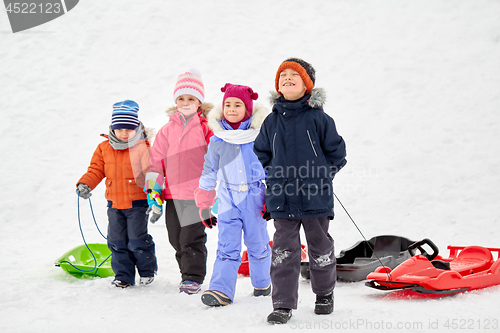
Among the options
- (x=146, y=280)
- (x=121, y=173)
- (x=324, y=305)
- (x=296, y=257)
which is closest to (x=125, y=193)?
(x=121, y=173)

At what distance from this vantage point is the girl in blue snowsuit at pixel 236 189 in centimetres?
361

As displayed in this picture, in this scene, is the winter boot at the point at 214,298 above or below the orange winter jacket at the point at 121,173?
below

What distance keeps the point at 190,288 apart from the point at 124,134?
1.60m

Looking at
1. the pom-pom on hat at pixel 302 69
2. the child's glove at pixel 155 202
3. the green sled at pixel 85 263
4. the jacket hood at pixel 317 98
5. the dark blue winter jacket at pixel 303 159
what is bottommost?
the green sled at pixel 85 263

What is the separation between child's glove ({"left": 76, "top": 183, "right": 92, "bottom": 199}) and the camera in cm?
418

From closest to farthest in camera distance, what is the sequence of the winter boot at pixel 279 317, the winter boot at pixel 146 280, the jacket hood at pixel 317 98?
the winter boot at pixel 279 317 → the jacket hood at pixel 317 98 → the winter boot at pixel 146 280

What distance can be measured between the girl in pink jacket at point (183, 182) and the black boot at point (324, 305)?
126 centimetres

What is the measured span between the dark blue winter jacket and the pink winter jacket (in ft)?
4.02

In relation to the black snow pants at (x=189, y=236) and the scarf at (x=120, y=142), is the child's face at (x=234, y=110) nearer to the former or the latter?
the black snow pants at (x=189, y=236)

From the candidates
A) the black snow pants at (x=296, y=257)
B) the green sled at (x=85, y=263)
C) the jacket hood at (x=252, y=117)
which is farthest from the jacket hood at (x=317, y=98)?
the green sled at (x=85, y=263)

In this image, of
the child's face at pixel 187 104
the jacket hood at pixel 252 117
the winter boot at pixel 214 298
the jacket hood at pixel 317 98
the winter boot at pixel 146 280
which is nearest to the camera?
the jacket hood at pixel 317 98

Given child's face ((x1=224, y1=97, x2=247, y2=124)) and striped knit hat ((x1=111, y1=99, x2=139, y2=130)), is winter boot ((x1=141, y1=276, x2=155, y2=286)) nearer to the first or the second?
striped knit hat ((x1=111, y1=99, x2=139, y2=130))

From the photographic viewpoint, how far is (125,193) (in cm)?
425

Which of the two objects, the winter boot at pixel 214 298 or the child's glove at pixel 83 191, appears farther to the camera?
the child's glove at pixel 83 191
